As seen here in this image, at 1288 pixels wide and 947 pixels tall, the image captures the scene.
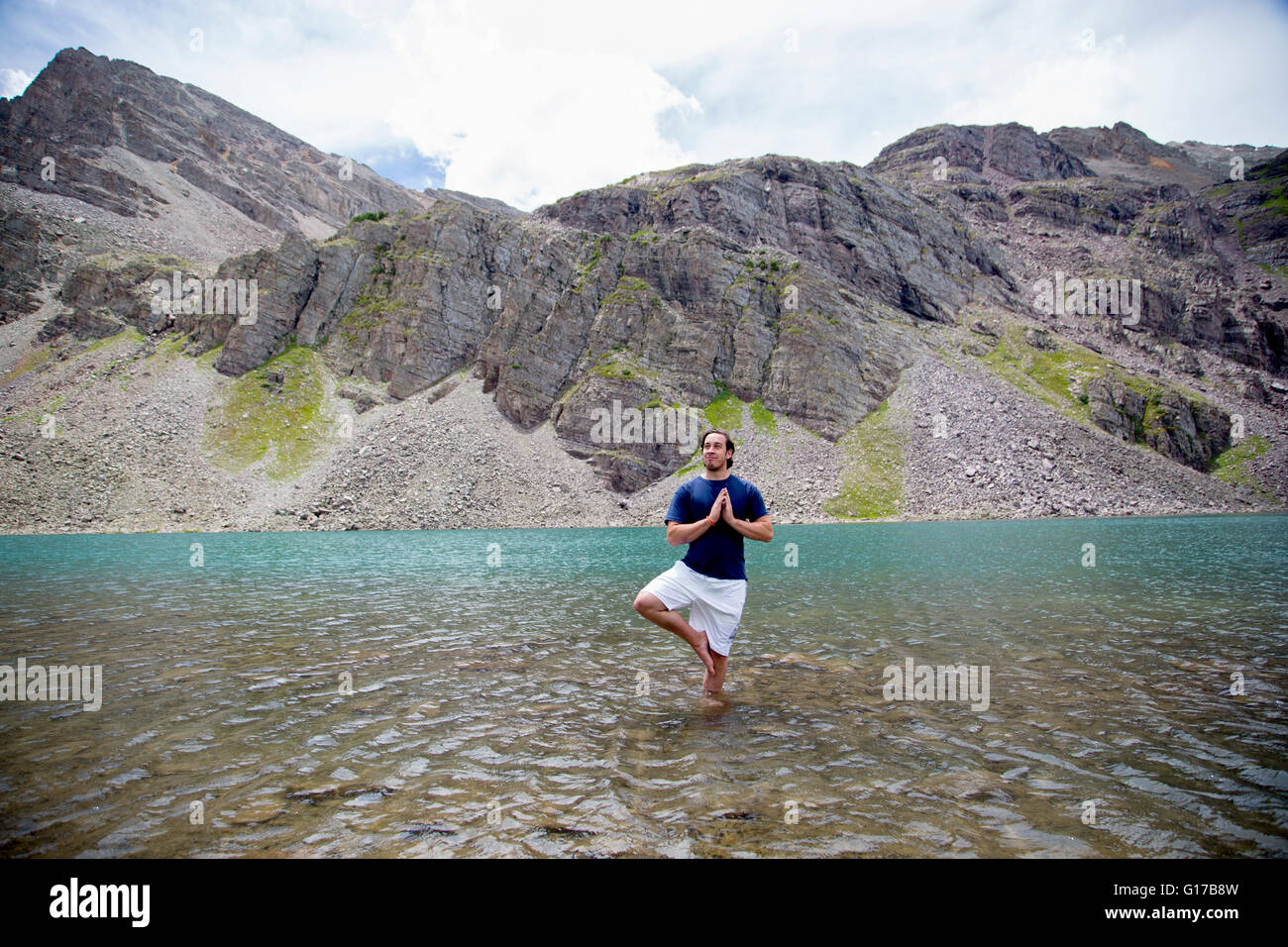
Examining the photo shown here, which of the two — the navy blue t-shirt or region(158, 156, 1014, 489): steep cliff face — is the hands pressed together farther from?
region(158, 156, 1014, 489): steep cliff face

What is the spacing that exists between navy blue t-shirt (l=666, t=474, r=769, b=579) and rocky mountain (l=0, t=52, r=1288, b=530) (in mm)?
75473

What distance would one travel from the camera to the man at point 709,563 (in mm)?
8977

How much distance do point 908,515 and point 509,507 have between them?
57.6 m

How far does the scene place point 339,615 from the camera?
57.9 ft

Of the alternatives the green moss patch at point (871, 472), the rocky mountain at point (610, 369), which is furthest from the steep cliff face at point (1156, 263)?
the green moss patch at point (871, 472)

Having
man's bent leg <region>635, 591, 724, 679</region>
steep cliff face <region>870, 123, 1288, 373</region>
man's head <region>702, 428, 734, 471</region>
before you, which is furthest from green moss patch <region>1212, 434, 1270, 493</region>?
man's bent leg <region>635, 591, 724, 679</region>

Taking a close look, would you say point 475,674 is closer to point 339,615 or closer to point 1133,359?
point 339,615

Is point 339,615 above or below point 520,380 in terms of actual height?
below

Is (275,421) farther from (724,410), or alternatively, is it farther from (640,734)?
(640,734)

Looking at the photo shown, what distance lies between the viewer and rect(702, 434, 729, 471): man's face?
8.83 metres

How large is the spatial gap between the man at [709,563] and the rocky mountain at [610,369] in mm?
75305

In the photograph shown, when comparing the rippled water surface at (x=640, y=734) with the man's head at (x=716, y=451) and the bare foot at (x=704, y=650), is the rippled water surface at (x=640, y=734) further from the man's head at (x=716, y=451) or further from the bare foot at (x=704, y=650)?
the man's head at (x=716, y=451)

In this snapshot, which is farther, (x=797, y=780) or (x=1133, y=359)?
(x=1133, y=359)
